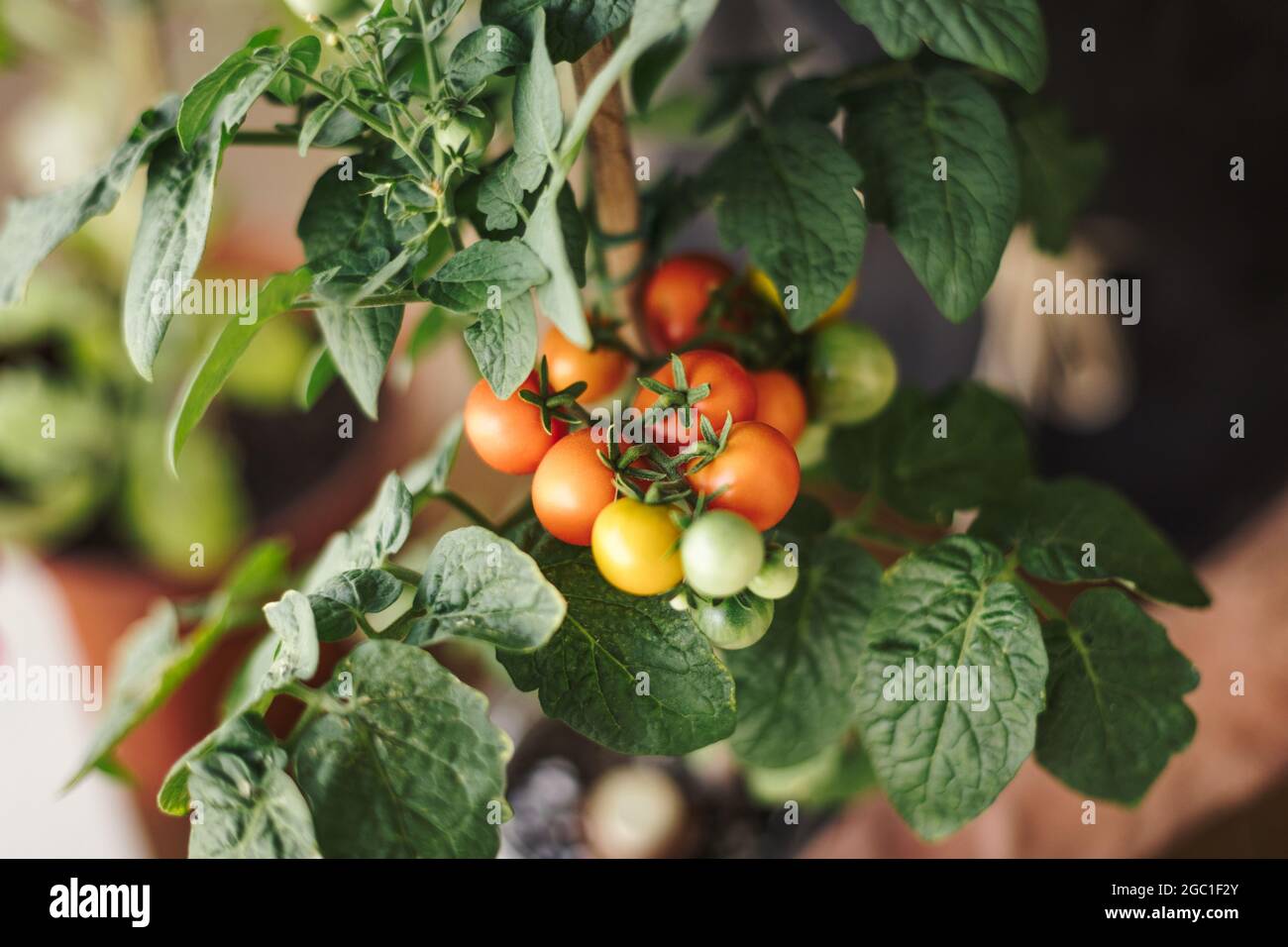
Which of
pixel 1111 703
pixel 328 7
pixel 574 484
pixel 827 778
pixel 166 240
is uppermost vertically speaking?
pixel 328 7

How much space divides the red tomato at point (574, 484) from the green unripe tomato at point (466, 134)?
12 cm

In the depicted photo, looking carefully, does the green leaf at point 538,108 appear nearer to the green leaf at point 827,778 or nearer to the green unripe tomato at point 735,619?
the green unripe tomato at point 735,619

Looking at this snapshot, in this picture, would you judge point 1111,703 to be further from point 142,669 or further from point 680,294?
point 142,669

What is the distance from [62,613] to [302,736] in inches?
26.2

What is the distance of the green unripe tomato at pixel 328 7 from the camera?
1.31ft

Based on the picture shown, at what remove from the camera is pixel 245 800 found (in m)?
0.35

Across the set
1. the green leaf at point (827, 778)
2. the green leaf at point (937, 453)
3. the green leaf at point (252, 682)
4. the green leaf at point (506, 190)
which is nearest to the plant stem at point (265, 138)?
the green leaf at point (506, 190)

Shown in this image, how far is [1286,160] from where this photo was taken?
1066mm

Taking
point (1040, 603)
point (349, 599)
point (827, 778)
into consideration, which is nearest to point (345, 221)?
point (349, 599)

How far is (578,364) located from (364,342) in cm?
12

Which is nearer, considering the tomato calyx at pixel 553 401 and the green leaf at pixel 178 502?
the tomato calyx at pixel 553 401

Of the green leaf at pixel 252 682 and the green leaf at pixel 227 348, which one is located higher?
the green leaf at pixel 227 348

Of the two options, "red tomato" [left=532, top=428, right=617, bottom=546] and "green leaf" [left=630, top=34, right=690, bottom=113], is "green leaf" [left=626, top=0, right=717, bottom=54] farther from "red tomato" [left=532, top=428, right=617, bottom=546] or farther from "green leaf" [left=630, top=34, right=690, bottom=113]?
"red tomato" [left=532, top=428, right=617, bottom=546]
